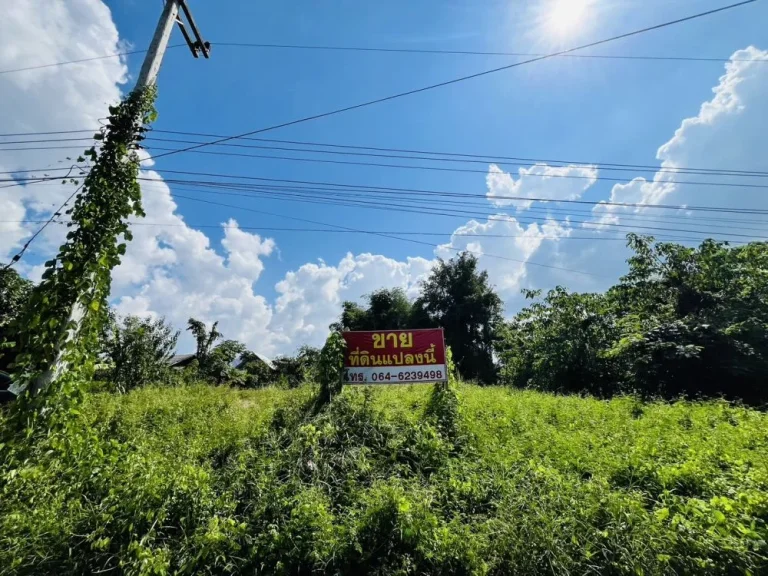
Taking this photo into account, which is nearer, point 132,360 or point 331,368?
point 331,368

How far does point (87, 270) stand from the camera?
3.14 meters

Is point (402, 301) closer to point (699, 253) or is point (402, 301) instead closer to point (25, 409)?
point (699, 253)

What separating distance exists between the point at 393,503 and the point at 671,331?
31.9 ft

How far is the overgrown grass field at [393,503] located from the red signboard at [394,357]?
1198 millimetres

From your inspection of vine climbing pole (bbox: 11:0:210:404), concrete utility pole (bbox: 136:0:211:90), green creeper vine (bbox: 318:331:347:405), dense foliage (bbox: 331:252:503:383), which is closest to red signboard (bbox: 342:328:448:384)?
green creeper vine (bbox: 318:331:347:405)

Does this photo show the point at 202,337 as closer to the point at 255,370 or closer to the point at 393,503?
the point at 255,370

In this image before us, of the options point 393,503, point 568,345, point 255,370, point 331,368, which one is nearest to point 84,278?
point 393,503

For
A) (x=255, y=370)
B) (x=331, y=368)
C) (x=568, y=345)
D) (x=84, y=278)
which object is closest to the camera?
(x=84, y=278)

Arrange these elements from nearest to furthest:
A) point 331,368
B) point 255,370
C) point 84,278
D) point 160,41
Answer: point 84,278, point 160,41, point 331,368, point 255,370

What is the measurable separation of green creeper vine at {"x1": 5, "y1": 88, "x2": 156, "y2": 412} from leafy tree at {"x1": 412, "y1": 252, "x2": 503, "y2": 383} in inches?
Result: 962

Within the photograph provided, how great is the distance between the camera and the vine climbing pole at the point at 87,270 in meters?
Result: 2.88

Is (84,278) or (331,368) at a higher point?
(84,278)

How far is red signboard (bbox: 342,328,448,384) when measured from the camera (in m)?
6.27

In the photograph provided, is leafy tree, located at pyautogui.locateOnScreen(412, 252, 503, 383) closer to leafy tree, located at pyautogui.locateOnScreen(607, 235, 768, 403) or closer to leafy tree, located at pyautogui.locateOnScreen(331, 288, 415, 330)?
leafy tree, located at pyautogui.locateOnScreen(331, 288, 415, 330)
